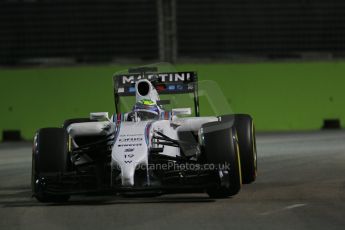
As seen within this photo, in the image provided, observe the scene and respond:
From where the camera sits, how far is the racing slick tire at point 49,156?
1034 cm

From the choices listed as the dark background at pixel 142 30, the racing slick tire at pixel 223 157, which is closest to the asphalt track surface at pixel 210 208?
the racing slick tire at pixel 223 157

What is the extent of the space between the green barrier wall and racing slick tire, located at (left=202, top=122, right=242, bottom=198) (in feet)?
41.8

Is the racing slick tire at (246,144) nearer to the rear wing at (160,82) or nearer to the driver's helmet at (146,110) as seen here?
the driver's helmet at (146,110)

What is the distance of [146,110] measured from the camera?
37.6ft

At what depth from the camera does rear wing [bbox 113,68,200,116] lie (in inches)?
508

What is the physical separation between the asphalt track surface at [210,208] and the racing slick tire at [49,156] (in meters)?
0.18

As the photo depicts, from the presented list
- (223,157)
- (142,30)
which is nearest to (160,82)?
(223,157)

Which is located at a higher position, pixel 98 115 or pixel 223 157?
pixel 98 115

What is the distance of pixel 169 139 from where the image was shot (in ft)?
35.8

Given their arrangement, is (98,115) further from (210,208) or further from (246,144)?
(210,208)

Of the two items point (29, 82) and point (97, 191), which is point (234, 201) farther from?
point (29, 82)

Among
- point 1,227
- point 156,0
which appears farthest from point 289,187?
point 156,0

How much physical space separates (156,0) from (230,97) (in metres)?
3.26

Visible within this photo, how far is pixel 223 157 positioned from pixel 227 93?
43.6ft
